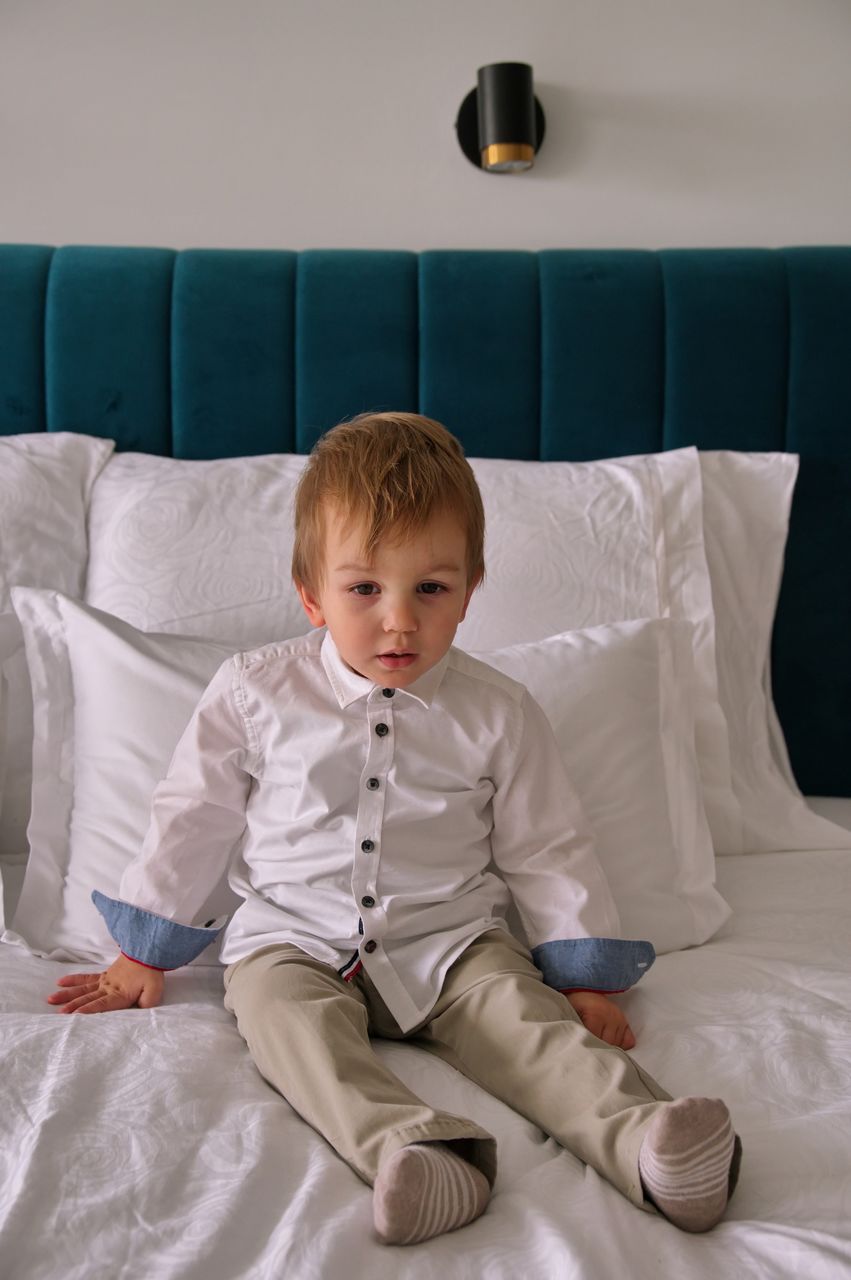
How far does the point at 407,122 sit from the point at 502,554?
2.84ft

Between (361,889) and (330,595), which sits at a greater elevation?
(330,595)

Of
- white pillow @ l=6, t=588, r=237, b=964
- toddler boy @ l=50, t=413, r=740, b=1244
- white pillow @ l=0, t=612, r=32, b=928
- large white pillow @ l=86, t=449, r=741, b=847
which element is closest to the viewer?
toddler boy @ l=50, t=413, r=740, b=1244

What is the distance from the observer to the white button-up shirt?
48.0 inches

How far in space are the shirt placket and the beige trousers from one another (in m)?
0.06

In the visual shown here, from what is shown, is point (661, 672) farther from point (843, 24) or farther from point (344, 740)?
point (843, 24)

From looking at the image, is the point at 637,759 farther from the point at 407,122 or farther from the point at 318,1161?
the point at 407,122

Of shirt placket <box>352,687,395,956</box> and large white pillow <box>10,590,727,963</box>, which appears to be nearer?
shirt placket <box>352,687,395,956</box>

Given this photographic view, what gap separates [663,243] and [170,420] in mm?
917

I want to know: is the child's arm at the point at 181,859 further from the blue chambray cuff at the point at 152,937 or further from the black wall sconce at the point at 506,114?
the black wall sconce at the point at 506,114

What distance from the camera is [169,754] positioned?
140cm

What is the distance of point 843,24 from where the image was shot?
2064 millimetres

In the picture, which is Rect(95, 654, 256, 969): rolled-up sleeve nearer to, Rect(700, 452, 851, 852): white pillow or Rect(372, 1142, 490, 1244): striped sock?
Rect(372, 1142, 490, 1244): striped sock

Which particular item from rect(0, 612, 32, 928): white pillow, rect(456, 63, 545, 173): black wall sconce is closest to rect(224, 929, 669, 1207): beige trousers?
rect(0, 612, 32, 928): white pillow

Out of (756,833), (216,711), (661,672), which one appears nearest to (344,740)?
(216,711)
